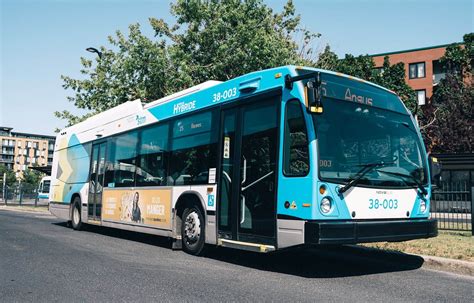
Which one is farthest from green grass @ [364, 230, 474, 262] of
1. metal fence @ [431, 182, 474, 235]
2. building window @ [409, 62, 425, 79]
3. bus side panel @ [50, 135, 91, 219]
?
building window @ [409, 62, 425, 79]

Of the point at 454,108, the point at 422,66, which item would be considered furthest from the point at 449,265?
the point at 422,66

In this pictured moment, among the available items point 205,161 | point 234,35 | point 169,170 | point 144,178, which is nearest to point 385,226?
point 205,161

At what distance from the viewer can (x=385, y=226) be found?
663cm

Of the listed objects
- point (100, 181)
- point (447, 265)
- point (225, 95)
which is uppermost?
point (225, 95)

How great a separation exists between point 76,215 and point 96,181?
79.5 inches

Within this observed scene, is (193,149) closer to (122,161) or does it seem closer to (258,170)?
(258,170)

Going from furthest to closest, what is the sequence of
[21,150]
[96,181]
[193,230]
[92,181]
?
1. [21,150]
2. [92,181]
3. [96,181]
4. [193,230]

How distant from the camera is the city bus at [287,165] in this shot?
639 cm

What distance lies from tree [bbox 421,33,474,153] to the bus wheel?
91.8 feet

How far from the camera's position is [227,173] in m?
7.87

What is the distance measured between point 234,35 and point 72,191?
9.25m

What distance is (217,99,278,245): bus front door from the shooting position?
696 centimetres

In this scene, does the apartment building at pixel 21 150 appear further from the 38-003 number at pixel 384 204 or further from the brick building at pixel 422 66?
the 38-003 number at pixel 384 204

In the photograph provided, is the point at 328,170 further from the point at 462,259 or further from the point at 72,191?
the point at 72,191
